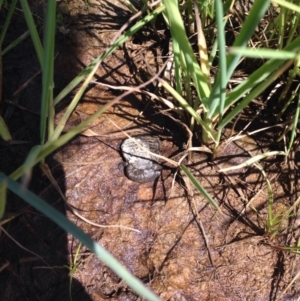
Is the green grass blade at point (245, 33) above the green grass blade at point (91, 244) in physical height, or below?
above

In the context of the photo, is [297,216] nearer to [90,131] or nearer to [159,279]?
[159,279]

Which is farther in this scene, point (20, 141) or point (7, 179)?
point (20, 141)

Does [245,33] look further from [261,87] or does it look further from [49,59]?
[49,59]

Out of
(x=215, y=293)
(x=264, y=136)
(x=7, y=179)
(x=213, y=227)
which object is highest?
(x=7, y=179)

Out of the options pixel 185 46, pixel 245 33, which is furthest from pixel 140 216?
pixel 245 33

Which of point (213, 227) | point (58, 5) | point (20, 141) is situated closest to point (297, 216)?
point (213, 227)

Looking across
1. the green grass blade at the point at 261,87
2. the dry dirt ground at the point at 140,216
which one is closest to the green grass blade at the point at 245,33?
the green grass blade at the point at 261,87

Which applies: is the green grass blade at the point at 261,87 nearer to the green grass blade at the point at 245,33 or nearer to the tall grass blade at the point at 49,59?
the green grass blade at the point at 245,33

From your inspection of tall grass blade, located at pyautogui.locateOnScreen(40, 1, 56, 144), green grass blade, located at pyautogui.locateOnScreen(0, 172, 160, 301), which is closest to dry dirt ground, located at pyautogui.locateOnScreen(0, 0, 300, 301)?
tall grass blade, located at pyautogui.locateOnScreen(40, 1, 56, 144)
